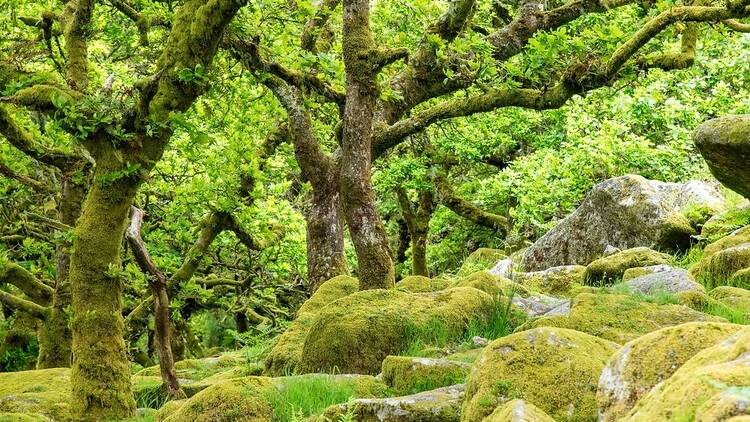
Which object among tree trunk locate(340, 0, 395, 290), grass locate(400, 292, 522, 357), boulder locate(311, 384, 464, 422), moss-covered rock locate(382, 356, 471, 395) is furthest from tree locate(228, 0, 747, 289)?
boulder locate(311, 384, 464, 422)

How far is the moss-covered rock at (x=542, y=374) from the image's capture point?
5242 millimetres

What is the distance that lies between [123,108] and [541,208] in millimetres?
14300

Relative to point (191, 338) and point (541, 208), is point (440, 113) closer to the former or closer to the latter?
point (541, 208)

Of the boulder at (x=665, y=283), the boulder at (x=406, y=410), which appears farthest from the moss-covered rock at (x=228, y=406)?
the boulder at (x=665, y=283)

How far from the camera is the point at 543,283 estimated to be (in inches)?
556

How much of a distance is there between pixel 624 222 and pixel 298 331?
8223mm

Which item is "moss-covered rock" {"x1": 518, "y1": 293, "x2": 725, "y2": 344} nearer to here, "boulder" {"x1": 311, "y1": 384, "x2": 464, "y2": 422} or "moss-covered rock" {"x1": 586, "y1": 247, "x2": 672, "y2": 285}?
"boulder" {"x1": 311, "y1": 384, "x2": 464, "y2": 422}

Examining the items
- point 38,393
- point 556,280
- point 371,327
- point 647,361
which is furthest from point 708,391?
point 556,280

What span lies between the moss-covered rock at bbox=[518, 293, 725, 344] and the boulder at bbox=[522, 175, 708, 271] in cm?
765

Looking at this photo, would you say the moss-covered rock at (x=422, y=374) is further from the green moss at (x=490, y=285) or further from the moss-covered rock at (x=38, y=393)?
the moss-covered rock at (x=38, y=393)

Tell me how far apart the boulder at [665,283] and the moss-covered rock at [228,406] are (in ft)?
17.1

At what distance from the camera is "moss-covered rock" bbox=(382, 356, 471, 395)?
6.98m

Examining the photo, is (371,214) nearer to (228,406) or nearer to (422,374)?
(422,374)

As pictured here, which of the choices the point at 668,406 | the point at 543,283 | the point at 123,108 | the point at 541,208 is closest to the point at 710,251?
the point at 543,283
